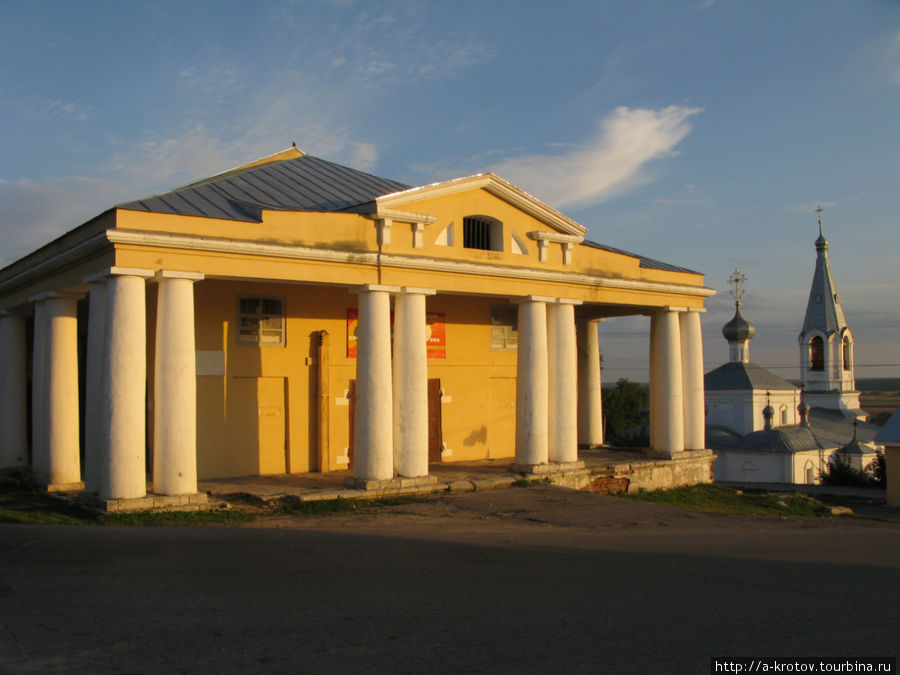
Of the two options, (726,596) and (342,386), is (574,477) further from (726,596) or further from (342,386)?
(726,596)

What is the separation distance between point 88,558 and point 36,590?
51.5 inches

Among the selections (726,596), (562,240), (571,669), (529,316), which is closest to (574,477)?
(529,316)

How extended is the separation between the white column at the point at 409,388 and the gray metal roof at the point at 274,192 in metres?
2.19

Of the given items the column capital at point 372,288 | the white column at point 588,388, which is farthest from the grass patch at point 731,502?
the column capital at point 372,288

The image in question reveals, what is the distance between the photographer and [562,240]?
1612 centimetres

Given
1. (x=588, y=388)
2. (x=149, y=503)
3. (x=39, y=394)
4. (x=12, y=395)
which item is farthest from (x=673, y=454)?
(x=12, y=395)

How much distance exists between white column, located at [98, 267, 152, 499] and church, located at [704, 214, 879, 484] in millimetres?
39406

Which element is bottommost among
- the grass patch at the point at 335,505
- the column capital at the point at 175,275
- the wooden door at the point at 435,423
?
the grass patch at the point at 335,505

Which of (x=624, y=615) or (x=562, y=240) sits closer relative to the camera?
(x=624, y=615)

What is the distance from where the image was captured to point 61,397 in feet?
45.1

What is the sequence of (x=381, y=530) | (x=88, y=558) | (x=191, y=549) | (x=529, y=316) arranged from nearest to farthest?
A: (x=88, y=558)
(x=191, y=549)
(x=381, y=530)
(x=529, y=316)

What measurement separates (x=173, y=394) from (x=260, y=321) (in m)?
4.17

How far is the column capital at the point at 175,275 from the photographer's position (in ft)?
37.9

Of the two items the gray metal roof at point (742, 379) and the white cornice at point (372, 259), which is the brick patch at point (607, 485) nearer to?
the white cornice at point (372, 259)
